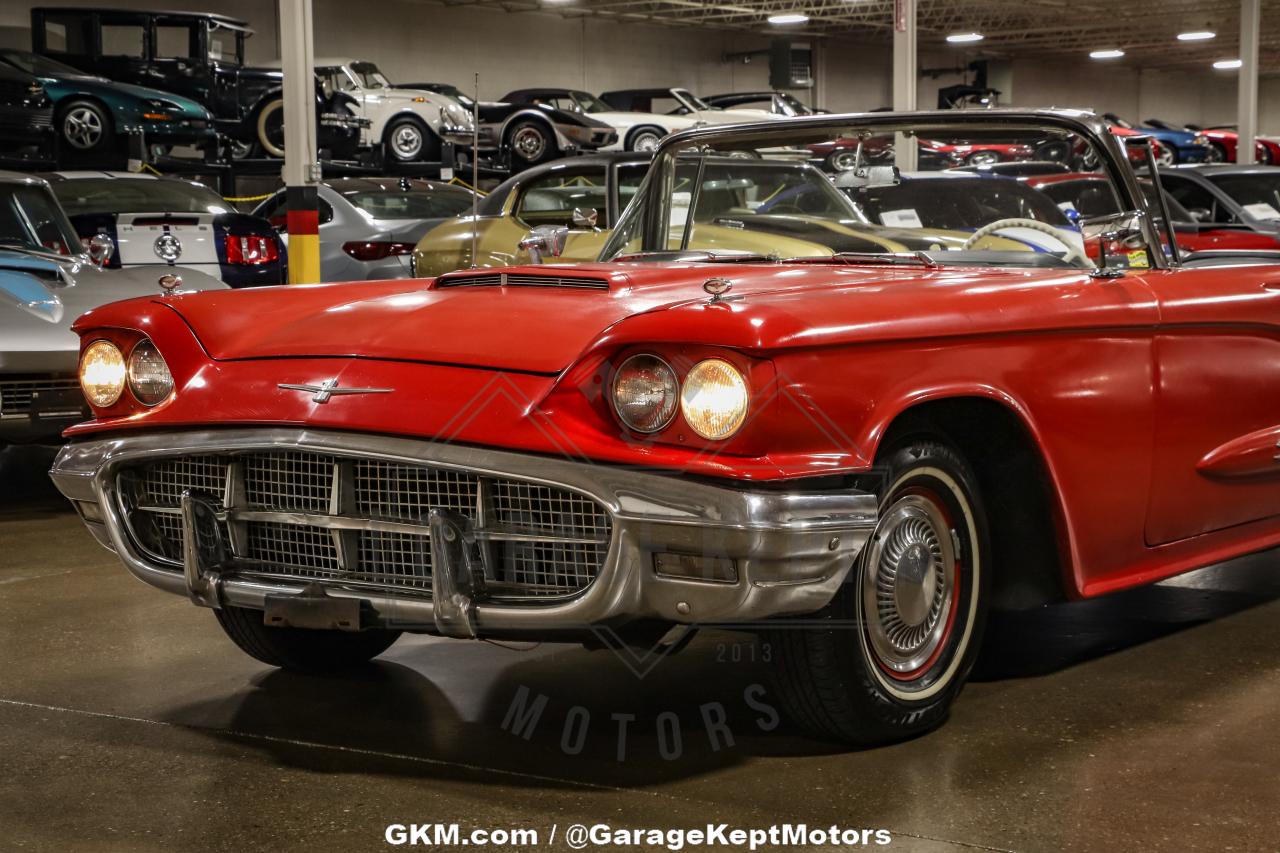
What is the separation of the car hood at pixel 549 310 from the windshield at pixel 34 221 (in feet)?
13.7

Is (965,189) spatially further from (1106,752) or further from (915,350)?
(1106,752)

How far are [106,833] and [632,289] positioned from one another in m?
1.42

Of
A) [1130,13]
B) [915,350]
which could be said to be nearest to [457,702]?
[915,350]

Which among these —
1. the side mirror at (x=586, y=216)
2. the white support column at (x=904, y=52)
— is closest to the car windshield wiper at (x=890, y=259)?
the side mirror at (x=586, y=216)

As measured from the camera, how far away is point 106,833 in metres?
2.80

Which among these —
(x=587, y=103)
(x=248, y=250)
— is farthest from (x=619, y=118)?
(x=248, y=250)

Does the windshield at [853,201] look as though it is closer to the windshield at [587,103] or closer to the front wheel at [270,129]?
the front wheel at [270,129]

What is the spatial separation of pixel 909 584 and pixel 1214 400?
3.66ft

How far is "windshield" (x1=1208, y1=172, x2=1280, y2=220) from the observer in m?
12.3

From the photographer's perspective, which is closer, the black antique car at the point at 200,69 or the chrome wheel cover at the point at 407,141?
the black antique car at the point at 200,69

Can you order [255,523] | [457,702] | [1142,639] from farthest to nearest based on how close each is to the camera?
[1142,639], [457,702], [255,523]

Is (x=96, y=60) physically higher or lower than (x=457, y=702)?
higher

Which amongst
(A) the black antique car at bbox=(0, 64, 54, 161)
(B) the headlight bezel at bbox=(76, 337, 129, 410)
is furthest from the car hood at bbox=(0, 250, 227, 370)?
(A) the black antique car at bbox=(0, 64, 54, 161)

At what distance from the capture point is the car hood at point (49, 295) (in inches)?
247
